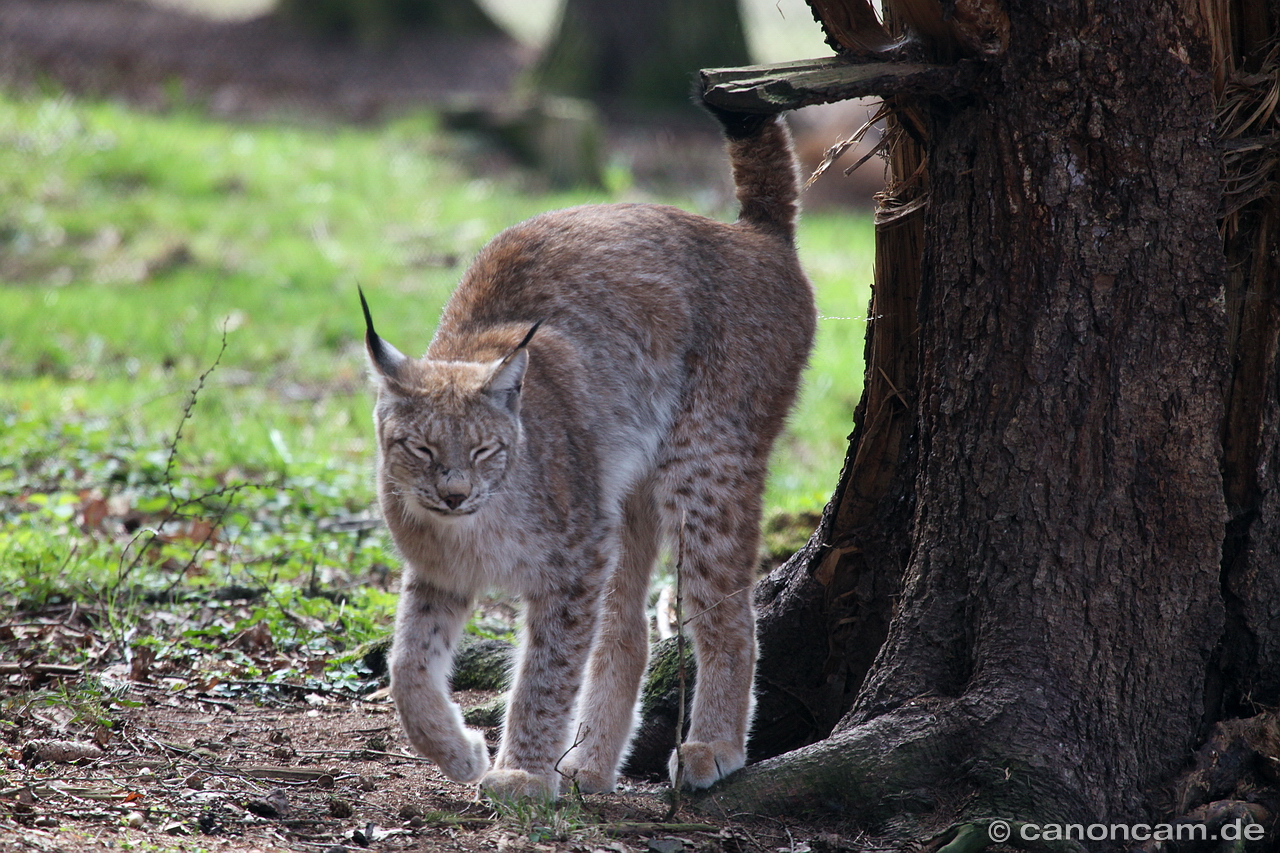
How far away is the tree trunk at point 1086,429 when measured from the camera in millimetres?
2629

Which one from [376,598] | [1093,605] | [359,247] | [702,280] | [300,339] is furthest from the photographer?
[359,247]

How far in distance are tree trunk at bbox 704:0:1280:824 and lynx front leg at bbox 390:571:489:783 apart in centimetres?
91

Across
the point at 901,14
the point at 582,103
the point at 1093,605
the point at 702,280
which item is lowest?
the point at 1093,605

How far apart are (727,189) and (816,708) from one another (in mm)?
7741

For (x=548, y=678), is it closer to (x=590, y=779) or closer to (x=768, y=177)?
(x=590, y=779)

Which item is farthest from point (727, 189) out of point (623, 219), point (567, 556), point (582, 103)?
point (567, 556)

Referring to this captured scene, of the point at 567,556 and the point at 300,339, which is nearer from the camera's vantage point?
the point at 567,556

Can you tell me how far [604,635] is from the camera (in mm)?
3791

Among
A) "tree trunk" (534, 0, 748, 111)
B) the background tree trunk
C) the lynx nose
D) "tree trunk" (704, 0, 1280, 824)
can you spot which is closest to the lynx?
the lynx nose

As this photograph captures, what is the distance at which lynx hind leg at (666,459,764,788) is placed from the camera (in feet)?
11.3

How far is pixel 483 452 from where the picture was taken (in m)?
3.29

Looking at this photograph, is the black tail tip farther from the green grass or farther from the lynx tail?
the green grass

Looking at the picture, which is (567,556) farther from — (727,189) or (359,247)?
(727,189)

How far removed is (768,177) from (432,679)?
6.22ft
